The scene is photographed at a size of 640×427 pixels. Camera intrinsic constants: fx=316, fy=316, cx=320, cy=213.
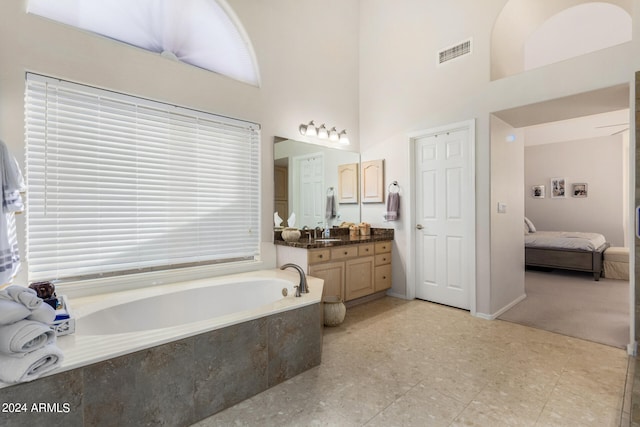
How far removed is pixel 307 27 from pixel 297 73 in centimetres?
63

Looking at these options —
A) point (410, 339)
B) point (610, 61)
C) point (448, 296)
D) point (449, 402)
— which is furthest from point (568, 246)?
point (449, 402)

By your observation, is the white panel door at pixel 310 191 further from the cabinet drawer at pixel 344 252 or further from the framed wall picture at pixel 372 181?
the framed wall picture at pixel 372 181

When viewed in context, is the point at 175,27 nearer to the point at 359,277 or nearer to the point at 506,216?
the point at 359,277

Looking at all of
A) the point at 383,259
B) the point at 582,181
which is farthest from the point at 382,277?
the point at 582,181

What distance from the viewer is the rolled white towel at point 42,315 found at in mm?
1431

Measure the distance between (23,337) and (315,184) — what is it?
3.02 metres

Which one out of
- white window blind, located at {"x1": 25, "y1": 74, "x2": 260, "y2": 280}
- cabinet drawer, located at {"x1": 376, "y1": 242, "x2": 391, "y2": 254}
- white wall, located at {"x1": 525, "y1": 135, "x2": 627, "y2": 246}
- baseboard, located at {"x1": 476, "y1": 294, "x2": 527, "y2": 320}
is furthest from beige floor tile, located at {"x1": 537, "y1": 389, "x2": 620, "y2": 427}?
white wall, located at {"x1": 525, "y1": 135, "x2": 627, "y2": 246}

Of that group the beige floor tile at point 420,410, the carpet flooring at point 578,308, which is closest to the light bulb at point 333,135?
the carpet flooring at point 578,308

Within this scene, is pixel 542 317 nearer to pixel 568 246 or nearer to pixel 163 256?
pixel 568 246

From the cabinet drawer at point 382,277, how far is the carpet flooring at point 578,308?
1310 mm

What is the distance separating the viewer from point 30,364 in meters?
1.27

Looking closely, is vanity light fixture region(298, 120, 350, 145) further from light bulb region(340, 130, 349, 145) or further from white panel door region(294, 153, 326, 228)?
white panel door region(294, 153, 326, 228)

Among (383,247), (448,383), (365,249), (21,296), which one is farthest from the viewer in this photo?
(383,247)

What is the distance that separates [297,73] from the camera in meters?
3.72
